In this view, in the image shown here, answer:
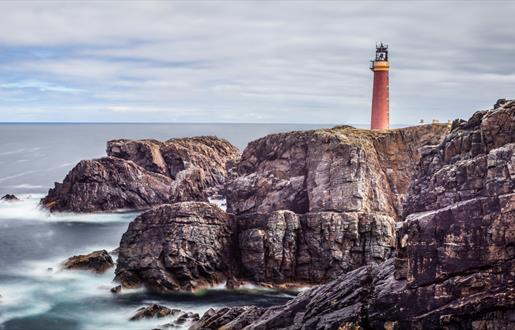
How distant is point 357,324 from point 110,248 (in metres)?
48.9

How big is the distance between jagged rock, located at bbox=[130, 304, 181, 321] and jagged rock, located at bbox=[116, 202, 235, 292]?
6.66 meters

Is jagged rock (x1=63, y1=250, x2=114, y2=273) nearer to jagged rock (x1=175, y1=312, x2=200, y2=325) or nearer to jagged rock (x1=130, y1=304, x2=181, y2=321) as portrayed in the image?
jagged rock (x1=130, y1=304, x2=181, y2=321)

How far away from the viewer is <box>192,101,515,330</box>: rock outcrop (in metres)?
23.8

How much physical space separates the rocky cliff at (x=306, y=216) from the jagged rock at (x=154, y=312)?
22.0 ft

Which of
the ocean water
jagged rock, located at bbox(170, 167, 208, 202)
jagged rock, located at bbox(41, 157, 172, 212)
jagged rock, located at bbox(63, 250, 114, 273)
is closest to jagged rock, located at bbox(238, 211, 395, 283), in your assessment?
the ocean water

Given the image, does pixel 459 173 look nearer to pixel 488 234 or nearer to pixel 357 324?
pixel 488 234

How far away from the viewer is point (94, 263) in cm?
5881

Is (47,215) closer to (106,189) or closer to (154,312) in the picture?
(106,189)

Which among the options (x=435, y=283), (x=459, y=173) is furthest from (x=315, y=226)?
(x=435, y=283)

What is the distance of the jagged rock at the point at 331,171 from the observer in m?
63.5

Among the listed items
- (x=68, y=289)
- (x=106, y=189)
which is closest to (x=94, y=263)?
(x=68, y=289)

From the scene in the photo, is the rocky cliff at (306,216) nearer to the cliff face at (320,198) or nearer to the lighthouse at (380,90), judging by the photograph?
the cliff face at (320,198)

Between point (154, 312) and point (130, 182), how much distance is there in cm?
5306

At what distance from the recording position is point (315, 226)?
56.7 m
